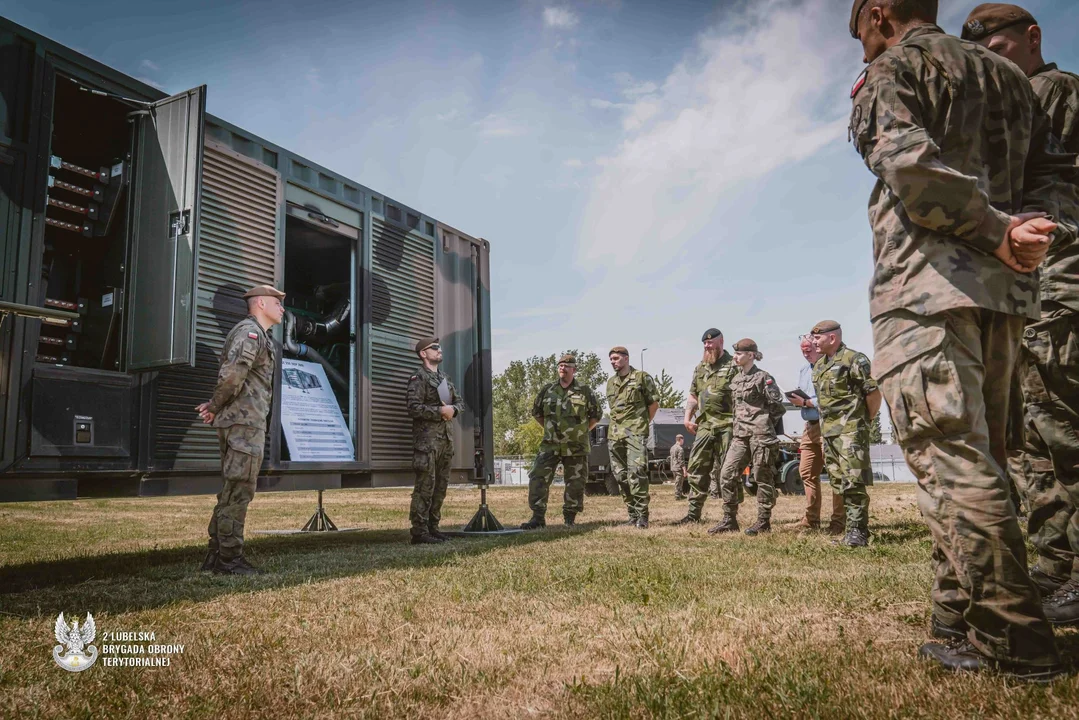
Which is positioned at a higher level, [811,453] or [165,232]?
[165,232]

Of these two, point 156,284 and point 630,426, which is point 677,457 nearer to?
point 630,426

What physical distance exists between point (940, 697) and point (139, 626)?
2908 millimetres

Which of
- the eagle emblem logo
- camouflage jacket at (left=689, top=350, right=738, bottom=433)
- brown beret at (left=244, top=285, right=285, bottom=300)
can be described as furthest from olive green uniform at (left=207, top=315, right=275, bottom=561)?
camouflage jacket at (left=689, top=350, right=738, bottom=433)

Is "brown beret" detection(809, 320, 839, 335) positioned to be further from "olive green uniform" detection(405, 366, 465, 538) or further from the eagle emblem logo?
the eagle emblem logo

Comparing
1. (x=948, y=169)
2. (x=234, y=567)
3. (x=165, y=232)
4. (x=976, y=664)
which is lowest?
(x=234, y=567)

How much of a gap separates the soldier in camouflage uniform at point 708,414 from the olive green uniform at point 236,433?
15.7 ft

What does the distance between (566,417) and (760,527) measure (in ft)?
8.14

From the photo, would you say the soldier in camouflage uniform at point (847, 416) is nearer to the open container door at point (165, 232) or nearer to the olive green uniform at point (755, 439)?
the olive green uniform at point (755, 439)

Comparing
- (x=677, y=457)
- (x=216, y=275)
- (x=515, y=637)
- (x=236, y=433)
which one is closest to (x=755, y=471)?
(x=236, y=433)

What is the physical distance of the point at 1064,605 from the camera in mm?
2523

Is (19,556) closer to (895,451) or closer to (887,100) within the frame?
(887,100)

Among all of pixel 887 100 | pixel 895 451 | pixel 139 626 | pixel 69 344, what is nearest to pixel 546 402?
pixel 69 344

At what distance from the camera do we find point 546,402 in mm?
8516

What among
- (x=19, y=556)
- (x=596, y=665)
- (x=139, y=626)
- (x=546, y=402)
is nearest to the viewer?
(x=596, y=665)
